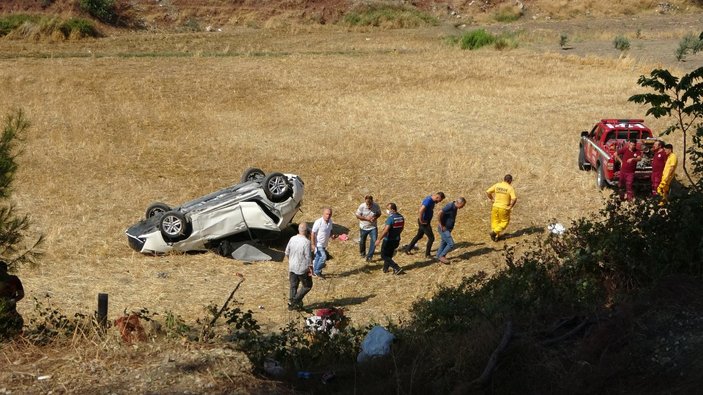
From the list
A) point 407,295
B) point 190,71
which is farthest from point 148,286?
point 190,71

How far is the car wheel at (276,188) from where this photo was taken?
→ 1650cm

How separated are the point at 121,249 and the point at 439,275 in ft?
20.7

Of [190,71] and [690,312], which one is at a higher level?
[190,71]

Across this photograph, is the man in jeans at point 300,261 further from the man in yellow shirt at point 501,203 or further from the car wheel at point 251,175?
the car wheel at point 251,175

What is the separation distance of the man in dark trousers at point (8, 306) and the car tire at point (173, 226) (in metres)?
5.96

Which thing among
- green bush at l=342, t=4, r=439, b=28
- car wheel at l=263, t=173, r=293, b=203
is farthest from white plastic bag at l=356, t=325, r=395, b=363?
green bush at l=342, t=4, r=439, b=28

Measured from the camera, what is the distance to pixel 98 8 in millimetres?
52094

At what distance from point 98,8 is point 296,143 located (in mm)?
32191

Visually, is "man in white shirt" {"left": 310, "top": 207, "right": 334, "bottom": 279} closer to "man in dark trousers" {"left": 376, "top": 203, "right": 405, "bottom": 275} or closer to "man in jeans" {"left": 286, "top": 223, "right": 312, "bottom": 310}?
"man in dark trousers" {"left": 376, "top": 203, "right": 405, "bottom": 275}

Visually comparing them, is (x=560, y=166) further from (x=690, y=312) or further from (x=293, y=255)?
(x=690, y=312)

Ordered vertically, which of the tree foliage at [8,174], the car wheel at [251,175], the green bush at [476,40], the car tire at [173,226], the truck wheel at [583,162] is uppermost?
the green bush at [476,40]

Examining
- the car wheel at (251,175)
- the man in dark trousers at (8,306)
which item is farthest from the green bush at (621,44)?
the man in dark trousers at (8,306)

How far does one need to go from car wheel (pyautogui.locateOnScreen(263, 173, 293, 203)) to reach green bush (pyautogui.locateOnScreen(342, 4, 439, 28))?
38793 millimetres

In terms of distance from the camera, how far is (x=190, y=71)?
3428 cm
